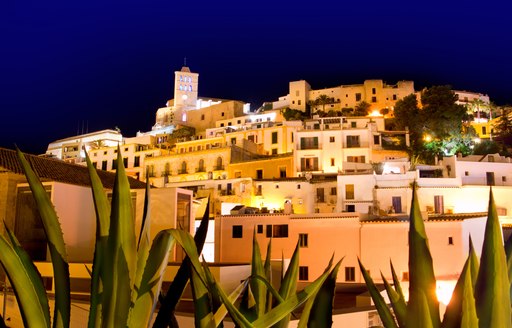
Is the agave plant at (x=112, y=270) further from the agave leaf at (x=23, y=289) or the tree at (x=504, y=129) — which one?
the tree at (x=504, y=129)

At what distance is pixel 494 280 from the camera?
204 centimetres

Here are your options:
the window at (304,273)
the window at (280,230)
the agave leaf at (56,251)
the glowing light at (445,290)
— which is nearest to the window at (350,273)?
the window at (304,273)

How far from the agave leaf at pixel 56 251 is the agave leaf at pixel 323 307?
1.30m

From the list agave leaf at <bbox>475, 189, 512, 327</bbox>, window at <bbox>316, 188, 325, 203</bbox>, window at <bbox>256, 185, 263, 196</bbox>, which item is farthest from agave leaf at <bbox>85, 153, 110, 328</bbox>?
window at <bbox>256, 185, 263, 196</bbox>

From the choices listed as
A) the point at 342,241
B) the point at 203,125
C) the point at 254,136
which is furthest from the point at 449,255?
the point at 203,125

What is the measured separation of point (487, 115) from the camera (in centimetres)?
4641

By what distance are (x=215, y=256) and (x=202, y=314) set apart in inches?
713

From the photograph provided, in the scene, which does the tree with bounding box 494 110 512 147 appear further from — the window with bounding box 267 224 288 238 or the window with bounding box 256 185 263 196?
the window with bounding box 267 224 288 238

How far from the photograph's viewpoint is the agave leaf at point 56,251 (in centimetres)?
228

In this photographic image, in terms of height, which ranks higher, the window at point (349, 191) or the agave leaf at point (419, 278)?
the window at point (349, 191)

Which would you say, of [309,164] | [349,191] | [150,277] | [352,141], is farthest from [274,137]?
→ [150,277]

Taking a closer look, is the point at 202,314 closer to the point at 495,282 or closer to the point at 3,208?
the point at 495,282

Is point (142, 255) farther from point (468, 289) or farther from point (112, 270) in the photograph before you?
point (468, 289)

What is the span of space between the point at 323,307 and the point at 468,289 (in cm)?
102
